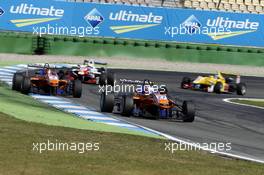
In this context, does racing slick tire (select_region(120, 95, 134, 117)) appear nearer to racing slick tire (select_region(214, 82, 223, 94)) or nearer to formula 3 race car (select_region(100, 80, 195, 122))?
formula 3 race car (select_region(100, 80, 195, 122))

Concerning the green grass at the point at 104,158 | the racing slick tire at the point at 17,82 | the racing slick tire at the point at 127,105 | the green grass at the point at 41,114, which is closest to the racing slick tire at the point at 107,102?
the racing slick tire at the point at 127,105

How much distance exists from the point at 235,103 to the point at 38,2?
1314 cm

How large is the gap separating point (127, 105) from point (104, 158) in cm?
573

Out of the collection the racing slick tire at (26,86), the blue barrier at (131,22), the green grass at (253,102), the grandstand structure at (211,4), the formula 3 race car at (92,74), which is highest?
the grandstand structure at (211,4)

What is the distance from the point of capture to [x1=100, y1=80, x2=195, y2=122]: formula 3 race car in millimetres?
16125

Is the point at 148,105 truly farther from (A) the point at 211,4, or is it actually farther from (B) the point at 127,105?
(A) the point at 211,4

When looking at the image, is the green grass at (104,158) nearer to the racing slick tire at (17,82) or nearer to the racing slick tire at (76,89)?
the racing slick tire at (17,82)

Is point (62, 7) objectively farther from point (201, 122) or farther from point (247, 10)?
point (201, 122)

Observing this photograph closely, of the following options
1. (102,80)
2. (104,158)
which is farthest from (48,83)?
(104,158)

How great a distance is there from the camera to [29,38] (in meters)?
31.0

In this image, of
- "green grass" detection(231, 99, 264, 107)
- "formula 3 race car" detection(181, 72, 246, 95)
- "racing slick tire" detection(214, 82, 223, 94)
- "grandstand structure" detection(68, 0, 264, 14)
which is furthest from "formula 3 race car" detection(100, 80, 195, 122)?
"grandstand structure" detection(68, 0, 264, 14)

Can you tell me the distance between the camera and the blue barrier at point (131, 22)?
31703 mm

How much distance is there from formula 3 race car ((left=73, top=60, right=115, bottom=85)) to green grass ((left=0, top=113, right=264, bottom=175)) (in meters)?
9.87

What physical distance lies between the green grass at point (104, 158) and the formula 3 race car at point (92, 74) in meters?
9.87
